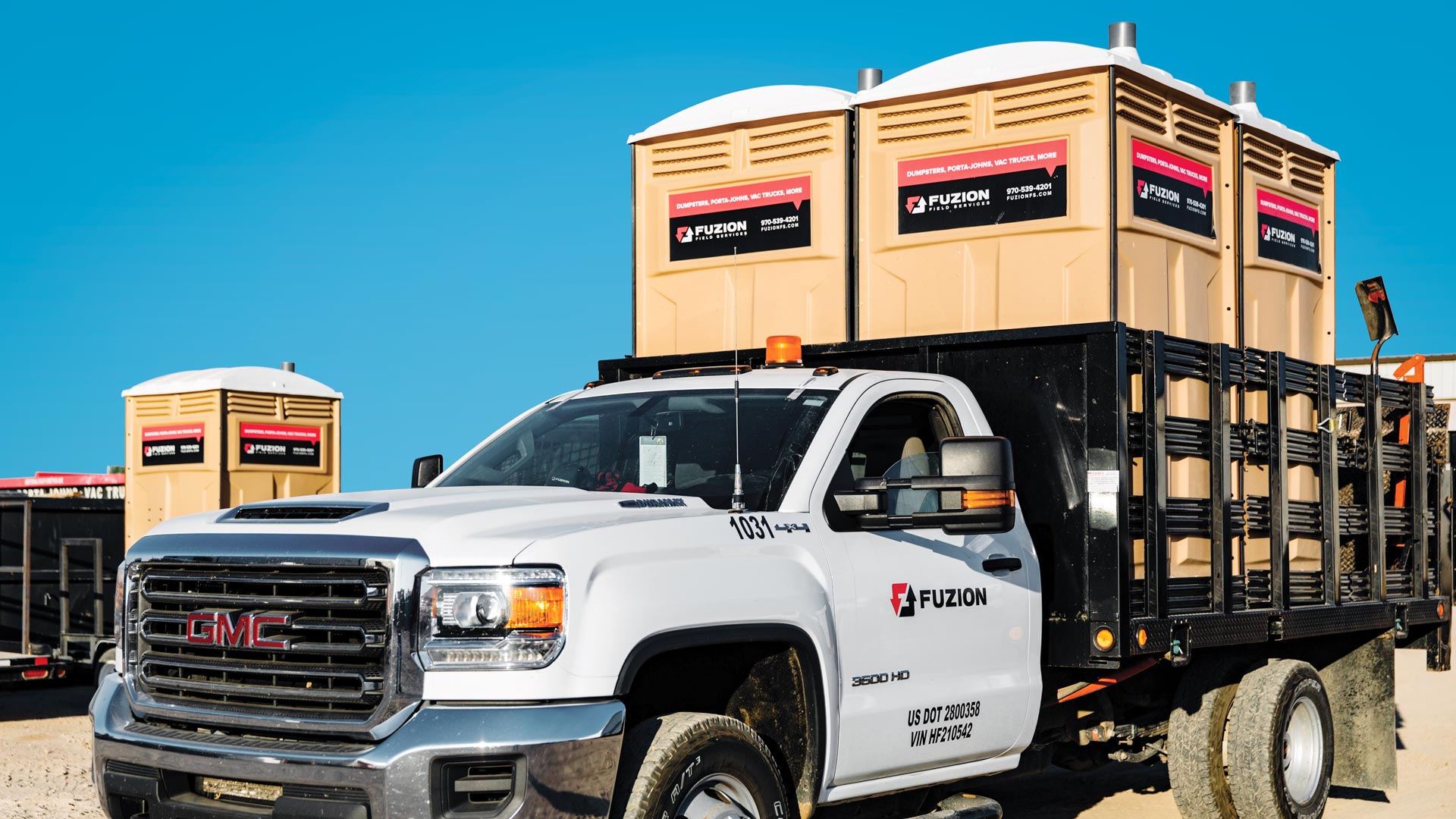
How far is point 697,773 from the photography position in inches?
177

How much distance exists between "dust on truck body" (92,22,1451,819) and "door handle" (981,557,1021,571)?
18mm

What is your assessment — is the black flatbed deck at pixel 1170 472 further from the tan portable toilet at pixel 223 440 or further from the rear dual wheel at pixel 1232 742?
the tan portable toilet at pixel 223 440

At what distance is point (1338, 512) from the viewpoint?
7934 millimetres

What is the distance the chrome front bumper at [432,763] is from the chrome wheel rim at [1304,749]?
485cm

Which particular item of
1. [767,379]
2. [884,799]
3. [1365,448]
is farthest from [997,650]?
[1365,448]

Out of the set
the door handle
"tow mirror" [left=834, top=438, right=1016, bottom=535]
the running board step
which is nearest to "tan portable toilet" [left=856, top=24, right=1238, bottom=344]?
the door handle

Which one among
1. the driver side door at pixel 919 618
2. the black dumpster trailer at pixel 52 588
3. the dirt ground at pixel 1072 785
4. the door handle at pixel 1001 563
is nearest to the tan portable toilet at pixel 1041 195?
the driver side door at pixel 919 618

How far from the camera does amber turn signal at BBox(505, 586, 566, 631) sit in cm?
417


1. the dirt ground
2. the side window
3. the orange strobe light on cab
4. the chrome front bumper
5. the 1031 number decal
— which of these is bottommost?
the dirt ground

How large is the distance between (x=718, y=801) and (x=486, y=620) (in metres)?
1.01

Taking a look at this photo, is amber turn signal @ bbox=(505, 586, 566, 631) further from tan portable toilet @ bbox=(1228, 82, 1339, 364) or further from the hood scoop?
tan portable toilet @ bbox=(1228, 82, 1339, 364)

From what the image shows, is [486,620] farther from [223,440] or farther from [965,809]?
[223,440]

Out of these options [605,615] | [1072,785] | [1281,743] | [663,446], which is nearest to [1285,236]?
[1281,743]

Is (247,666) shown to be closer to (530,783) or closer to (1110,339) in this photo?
(530,783)
